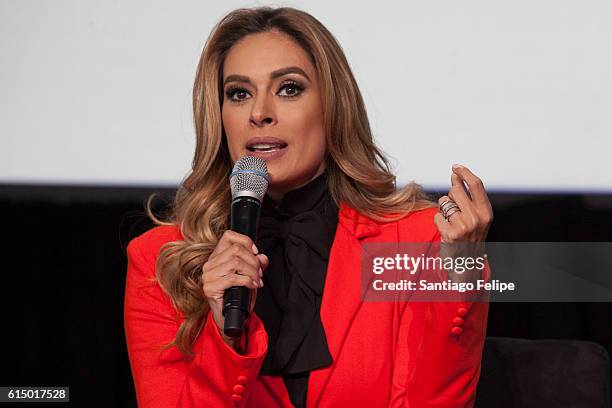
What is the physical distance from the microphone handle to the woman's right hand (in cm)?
1

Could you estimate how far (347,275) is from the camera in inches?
70.9

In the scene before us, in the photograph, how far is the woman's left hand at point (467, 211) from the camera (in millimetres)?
1375

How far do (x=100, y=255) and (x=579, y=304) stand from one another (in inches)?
60.1

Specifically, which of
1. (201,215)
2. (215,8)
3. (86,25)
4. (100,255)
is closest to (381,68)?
(215,8)

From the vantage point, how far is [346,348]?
1.71 meters

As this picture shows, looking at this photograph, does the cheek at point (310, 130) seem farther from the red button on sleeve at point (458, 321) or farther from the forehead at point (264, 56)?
the red button on sleeve at point (458, 321)

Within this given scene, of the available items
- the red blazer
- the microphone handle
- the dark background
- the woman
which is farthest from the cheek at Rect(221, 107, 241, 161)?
the dark background

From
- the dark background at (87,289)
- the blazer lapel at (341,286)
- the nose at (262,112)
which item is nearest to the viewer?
the blazer lapel at (341,286)

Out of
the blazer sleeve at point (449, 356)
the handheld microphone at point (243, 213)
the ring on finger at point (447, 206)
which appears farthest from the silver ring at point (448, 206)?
the handheld microphone at point (243, 213)

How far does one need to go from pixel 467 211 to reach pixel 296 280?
0.55 m

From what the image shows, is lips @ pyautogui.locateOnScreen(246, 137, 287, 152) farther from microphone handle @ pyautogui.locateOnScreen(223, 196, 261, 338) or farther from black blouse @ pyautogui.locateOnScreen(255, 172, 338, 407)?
microphone handle @ pyautogui.locateOnScreen(223, 196, 261, 338)

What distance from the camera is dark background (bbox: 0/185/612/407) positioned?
101 inches

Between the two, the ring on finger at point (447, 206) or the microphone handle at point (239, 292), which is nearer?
the microphone handle at point (239, 292)

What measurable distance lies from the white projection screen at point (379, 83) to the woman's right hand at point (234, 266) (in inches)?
38.6
